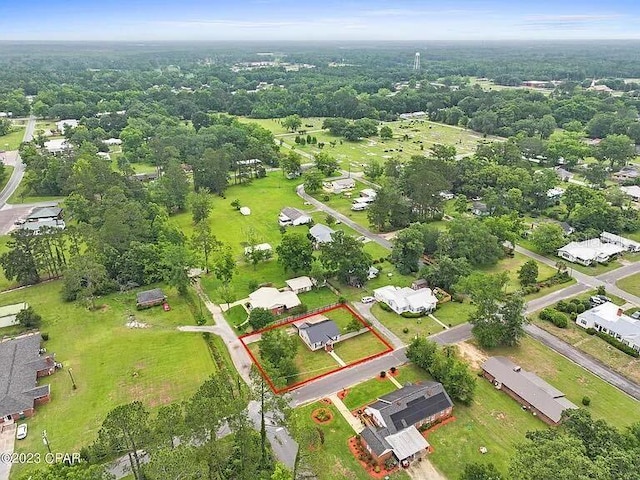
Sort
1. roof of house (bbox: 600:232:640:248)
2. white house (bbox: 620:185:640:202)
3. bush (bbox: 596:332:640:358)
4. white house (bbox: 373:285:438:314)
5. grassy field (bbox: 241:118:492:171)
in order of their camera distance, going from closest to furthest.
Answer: bush (bbox: 596:332:640:358) → white house (bbox: 373:285:438:314) → roof of house (bbox: 600:232:640:248) → white house (bbox: 620:185:640:202) → grassy field (bbox: 241:118:492:171)

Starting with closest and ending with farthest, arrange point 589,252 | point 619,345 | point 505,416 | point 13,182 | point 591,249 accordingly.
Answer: point 505,416, point 619,345, point 589,252, point 591,249, point 13,182

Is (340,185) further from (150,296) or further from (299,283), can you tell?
(150,296)

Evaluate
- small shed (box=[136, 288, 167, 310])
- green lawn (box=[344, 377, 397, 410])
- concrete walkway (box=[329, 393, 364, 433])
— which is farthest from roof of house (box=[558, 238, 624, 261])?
small shed (box=[136, 288, 167, 310])

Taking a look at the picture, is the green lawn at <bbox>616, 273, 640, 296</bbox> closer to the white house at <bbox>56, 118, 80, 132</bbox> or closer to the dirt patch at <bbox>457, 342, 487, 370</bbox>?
the dirt patch at <bbox>457, 342, 487, 370</bbox>

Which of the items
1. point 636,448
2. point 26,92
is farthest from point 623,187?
point 26,92

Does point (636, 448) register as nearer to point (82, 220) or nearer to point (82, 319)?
point (82, 319)

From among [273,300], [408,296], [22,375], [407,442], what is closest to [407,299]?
[408,296]
